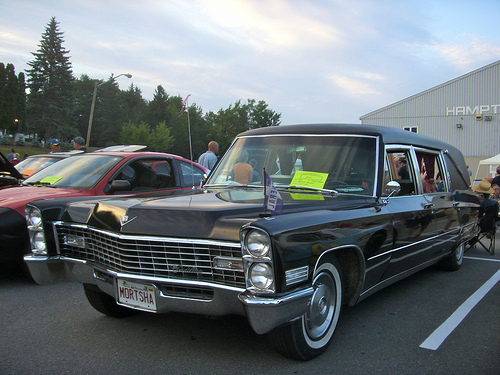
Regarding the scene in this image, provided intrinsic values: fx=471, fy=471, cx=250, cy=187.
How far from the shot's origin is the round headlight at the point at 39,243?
3.73 m

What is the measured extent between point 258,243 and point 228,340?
1218 mm

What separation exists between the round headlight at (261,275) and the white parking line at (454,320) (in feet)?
5.20

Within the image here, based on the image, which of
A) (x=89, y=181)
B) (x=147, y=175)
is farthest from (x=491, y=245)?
(x=89, y=181)

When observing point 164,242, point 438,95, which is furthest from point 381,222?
point 438,95

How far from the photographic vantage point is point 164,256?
3102 mm

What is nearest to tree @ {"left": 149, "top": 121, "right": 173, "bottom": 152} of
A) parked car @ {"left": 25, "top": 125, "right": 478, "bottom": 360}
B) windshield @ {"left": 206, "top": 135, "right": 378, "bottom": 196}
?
windshield @ {"left": 206, "top": 135, "right": 378, "bottom": 196}

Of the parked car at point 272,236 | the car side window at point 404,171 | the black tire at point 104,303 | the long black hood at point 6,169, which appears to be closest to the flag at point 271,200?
the parked car at point 272,236

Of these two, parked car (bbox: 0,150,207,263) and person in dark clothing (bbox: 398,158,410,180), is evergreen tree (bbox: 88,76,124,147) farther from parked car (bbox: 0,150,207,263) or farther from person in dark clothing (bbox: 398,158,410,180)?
person in dark clothing (bbox: 398,158,410,180)

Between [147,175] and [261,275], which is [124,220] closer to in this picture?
[261,275]

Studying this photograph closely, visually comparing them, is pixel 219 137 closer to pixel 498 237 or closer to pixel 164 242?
pixel 498 237

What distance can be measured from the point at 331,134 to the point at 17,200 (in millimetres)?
3509

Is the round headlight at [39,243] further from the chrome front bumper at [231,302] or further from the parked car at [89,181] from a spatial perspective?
the parked car at [89,181]

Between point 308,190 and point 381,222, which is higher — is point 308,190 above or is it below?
above

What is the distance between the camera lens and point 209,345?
353 centimetres
